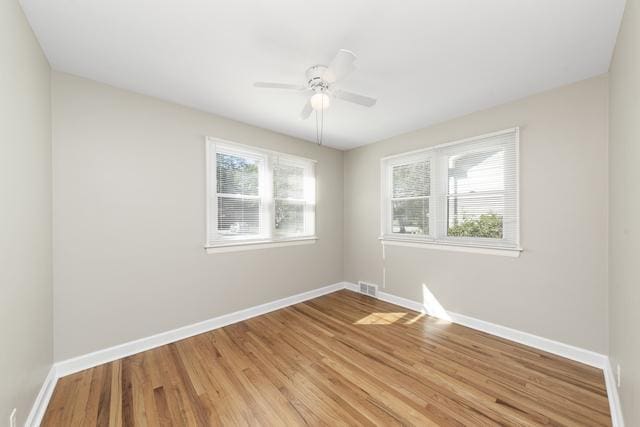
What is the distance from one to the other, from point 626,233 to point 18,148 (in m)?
3.54

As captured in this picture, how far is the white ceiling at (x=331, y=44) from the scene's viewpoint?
1514mm

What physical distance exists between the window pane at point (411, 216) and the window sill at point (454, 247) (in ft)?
0.51

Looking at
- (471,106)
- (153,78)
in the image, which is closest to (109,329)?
(153,78)

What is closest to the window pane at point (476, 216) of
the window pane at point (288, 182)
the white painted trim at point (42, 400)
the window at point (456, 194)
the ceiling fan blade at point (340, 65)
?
the window at point (456, 194)

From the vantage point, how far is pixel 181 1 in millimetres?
1468

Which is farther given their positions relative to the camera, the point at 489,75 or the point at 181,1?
the point at 489,75

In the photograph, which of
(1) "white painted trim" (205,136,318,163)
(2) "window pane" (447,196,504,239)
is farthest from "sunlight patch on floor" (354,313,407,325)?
(1) "white painted trim" (205,136,318,163)

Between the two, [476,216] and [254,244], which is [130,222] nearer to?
[254,244]

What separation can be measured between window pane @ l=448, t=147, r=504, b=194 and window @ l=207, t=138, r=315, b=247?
6.70 feet

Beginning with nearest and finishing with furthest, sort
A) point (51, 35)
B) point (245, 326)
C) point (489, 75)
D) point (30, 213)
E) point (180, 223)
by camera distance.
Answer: point (30, 213) < point (51, 35) < point (489, 75) < point (180, 223) < point (245, 326)

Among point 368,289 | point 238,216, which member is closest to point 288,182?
point 238,216

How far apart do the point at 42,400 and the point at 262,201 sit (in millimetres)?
2557

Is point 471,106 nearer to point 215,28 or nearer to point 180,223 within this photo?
point 215,28

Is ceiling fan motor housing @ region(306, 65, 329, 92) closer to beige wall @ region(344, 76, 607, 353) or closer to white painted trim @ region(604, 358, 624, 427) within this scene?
beige wall @ region(344, 76, 607, 353)
